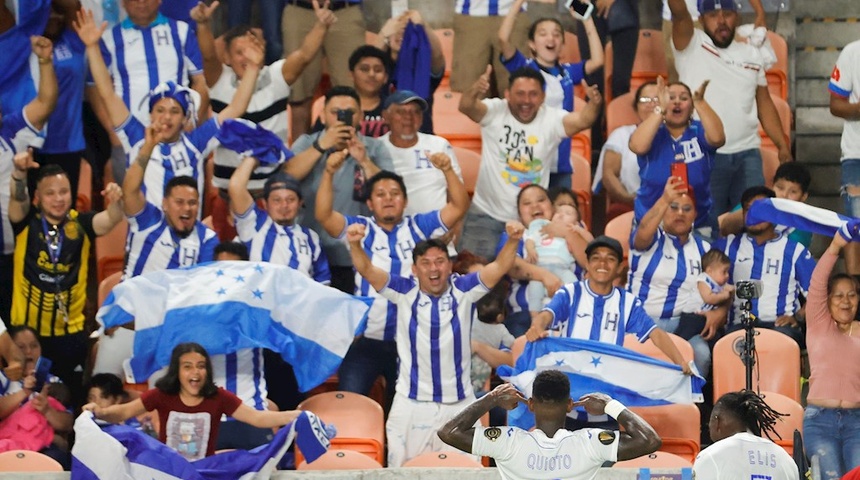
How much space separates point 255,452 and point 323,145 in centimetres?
279

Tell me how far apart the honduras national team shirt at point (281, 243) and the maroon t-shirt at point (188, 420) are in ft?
5.70

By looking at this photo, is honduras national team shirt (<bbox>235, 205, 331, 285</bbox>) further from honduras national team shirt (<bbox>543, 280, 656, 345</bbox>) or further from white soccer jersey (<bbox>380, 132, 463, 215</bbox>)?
honduras national team shirt (<bbox>543, 280, 656, 345</bbox>)

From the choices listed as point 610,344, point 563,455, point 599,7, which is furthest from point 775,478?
point 599,7

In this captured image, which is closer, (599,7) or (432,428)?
(432,428)

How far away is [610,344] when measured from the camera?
994cm

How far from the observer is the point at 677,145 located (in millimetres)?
11602

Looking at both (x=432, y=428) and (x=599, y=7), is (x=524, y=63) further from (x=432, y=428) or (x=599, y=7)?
(x=432, y=428)

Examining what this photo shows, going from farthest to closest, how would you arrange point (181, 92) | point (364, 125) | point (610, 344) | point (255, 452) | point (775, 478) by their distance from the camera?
1. point (364, 125)
2. point (181, 92)
3. point (610, 344)
4. point (255, 452)
5. point (775, 478)

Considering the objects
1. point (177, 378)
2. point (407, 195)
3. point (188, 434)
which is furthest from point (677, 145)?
point (188, 434)

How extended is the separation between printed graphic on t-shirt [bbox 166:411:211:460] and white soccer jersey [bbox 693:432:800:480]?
3.09 meters

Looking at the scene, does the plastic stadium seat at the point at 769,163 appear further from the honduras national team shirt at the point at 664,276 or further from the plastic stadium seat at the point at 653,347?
the plastic stadium seat at the point at 653,347

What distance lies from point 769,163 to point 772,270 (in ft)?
5.38

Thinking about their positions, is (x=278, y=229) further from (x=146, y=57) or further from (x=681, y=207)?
(x=681, y=207)

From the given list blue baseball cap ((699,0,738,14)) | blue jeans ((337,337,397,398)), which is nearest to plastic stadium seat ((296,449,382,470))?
blue jeans ((337,337,397,398))
